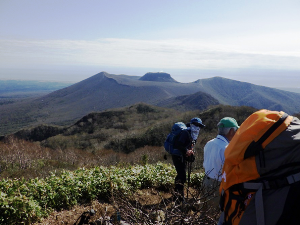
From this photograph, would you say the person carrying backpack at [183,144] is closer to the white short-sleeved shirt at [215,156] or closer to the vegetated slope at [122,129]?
the white short-sleeved shirt at [215,156]

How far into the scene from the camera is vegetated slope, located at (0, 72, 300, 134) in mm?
106562

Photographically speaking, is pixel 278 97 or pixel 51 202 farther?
pixel 278 97

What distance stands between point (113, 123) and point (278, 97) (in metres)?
151

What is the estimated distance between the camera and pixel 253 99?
16038 cm

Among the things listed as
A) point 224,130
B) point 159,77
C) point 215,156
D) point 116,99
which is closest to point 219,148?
point 215,156

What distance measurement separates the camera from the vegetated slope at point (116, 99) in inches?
4195

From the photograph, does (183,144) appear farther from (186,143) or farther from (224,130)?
(224,130)

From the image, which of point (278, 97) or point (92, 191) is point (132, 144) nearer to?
point (92, 191)

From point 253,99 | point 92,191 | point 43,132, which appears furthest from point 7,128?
point 253,99

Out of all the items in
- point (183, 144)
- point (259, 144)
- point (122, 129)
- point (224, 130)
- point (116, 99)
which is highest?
point (259, 144)

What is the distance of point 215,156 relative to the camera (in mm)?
3105

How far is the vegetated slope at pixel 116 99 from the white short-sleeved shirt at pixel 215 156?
93.5 metres

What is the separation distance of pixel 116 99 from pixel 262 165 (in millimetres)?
135426

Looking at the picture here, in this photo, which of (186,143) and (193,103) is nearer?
(186,143)
